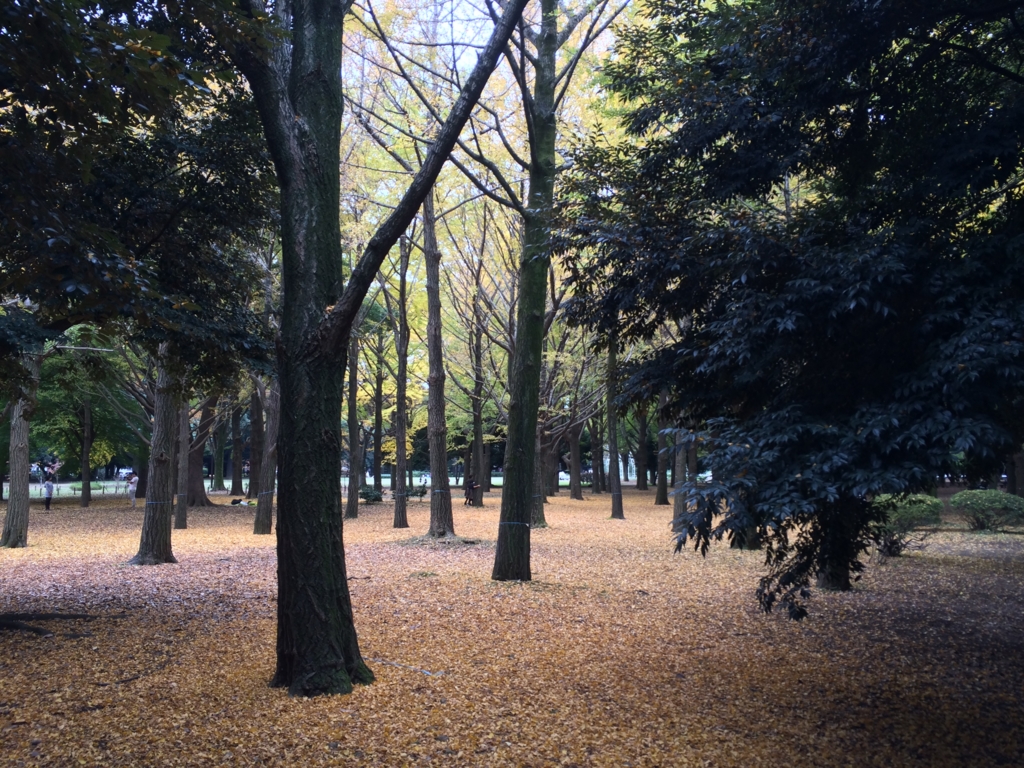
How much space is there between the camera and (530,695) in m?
5.16

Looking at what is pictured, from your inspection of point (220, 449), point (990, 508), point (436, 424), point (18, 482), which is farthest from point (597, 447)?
point (18, 482)

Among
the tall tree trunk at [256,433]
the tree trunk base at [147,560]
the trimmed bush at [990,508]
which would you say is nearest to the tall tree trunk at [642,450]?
the trimmed bush at [990,508]

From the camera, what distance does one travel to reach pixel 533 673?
5.68m

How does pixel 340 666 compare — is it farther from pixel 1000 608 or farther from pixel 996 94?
pixel 1000 608

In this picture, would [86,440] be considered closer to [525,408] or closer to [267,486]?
[267,486]

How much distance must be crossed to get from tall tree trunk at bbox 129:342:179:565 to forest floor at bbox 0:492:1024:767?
2.08 ft

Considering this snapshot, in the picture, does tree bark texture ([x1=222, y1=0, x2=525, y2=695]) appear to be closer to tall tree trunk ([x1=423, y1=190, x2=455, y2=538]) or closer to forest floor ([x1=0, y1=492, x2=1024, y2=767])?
forest floor ([x1=0, y1=492, x2=1024, y2=767])

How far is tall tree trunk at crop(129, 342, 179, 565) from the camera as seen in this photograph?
11555 millimetres

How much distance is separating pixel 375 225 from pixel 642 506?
15793 millimetres

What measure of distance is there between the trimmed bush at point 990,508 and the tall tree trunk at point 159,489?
Result: 54.3 feet

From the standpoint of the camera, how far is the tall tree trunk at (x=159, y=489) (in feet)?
37.9

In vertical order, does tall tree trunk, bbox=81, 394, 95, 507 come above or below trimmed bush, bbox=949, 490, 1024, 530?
above

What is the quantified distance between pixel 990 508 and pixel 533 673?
15220 millimetres

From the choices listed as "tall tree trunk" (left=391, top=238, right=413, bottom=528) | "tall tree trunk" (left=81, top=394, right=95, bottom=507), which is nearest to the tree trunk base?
"tall tree trunk" (left=391, top=238, right=413, bottom=528)
